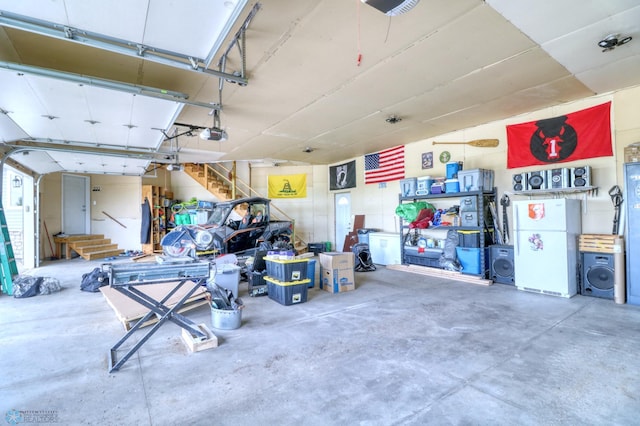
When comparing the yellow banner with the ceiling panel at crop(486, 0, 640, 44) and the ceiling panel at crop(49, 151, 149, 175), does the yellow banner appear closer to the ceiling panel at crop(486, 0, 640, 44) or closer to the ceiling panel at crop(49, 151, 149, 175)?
the ceiling panel at crop(49, 151, 149, 175)

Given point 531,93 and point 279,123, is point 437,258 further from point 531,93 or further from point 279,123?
point 279,123

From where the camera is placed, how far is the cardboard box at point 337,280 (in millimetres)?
5246

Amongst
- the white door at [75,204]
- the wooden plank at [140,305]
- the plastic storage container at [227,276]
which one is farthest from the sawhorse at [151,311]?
the white door at [75,204]

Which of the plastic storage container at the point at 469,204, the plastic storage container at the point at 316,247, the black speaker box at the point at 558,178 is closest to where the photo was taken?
the black speaker box at the point at 558,178

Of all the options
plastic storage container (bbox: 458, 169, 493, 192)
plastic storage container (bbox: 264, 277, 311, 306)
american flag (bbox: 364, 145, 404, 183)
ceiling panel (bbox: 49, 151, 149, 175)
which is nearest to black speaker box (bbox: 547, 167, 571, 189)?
plastic storage container (bbox: 458, 169, 493, 192)

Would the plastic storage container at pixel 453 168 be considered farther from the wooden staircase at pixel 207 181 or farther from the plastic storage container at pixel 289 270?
the wooden staircase at pixel 207 181

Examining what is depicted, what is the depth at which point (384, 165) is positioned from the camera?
8414 millimetres

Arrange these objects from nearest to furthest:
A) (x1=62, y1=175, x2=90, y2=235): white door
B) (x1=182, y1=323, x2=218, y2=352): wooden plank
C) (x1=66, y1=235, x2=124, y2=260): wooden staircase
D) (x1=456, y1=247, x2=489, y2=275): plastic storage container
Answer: (x1=182, y1=323, x2=218, y2=352): wooden plank
(x1=456, y1=247, x2=489, y2=275): plastic storage container
(x1=66, y1=235, x2=124, y2=260): wooden staircase
(x1=62, y1=175, x2=90, y2=235): white door

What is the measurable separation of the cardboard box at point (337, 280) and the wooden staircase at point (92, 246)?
7828mm

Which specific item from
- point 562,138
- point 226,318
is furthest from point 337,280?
point 562,138

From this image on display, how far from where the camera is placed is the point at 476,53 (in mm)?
3477

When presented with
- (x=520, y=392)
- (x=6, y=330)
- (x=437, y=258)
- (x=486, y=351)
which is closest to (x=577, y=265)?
(x=437, y=258)

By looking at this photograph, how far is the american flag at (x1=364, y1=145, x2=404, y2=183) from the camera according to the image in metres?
7.96

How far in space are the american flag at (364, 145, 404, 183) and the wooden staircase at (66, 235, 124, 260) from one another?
855cm
